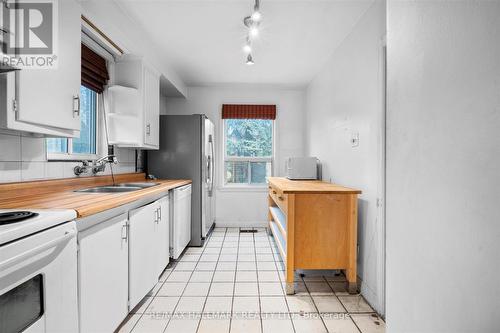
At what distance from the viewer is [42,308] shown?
3.18 feet

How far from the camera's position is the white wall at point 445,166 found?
1.51ft

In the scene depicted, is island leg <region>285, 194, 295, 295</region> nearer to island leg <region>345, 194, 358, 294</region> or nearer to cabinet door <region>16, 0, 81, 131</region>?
island leg <region>345, 194, 358, 294</region>

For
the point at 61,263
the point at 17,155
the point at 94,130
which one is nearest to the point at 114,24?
the point at 94,130

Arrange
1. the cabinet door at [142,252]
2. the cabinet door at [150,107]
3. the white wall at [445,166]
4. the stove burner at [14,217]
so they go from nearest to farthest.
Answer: the white wall at [445,166], the stove burner at [14,217], the cabinet door at [142,252], the cabinet door at [150,107]

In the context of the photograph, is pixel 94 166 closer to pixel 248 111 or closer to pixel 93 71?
pixel 93 71

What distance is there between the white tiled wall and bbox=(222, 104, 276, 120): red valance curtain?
2759 mm

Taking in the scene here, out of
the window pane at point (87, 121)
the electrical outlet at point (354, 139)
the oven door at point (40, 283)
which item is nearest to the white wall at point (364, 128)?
the electrical outlet at point (354, 139)

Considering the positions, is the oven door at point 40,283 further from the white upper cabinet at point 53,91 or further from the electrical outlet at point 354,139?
the electrical outlet at point 354,139

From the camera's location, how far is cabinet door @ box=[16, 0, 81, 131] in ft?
4.24

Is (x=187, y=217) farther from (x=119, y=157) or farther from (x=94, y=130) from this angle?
(x=94, y=130)

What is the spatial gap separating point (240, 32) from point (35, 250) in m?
2.47

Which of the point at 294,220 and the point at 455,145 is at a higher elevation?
the point at 455,145

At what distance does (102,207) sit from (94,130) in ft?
5.30

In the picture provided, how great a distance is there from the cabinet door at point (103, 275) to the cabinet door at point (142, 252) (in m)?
0.08
